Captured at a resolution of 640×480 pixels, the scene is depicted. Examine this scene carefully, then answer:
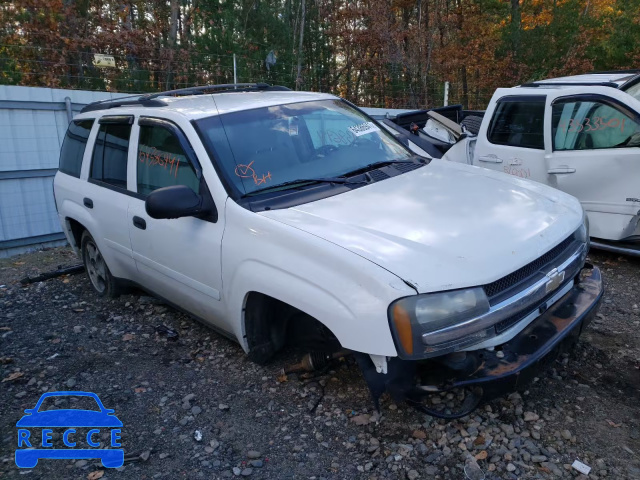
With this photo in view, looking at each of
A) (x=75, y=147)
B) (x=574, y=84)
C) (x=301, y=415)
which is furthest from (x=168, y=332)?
(x=574, y=84)

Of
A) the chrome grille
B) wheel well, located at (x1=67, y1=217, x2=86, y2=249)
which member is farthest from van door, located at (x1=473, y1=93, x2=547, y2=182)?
wheel well, located at (x1=67, y1=217, x2=86, y2=249)

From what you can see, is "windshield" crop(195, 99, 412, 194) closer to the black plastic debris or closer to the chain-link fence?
the black plastic debris

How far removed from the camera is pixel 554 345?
2822 mm

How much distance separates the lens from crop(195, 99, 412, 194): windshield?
3.58 metres

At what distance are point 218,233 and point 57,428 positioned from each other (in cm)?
154

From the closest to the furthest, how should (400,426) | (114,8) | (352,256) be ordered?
(352,256)
(400,426)
(114,8)

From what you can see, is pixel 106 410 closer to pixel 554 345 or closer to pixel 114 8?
pixel 554 345

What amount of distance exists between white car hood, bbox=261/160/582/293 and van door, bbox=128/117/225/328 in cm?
63

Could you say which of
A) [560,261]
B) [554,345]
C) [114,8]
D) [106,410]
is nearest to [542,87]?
[560,261]

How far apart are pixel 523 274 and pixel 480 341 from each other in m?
0.47

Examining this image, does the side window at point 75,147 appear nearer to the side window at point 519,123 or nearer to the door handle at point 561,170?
the side window at point 519,123

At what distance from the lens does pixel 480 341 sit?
104 inches

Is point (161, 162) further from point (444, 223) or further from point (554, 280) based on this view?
point (554, 280)

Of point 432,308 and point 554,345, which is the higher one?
point 432,308
